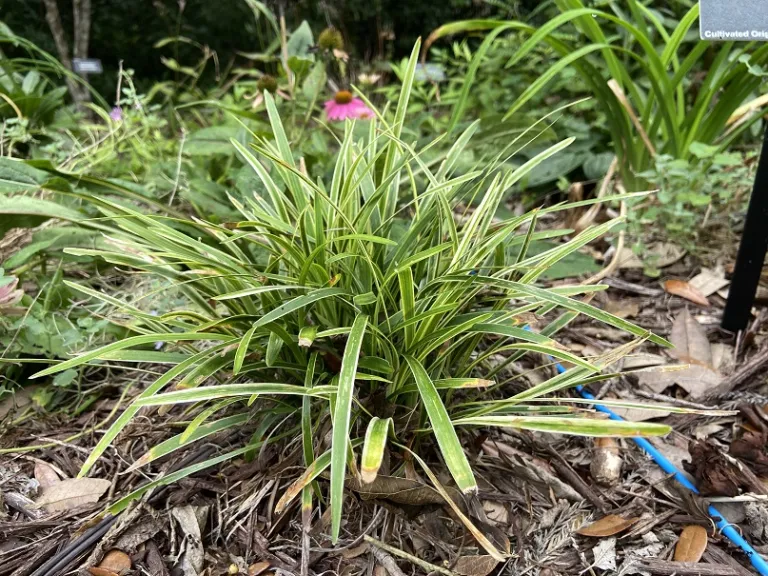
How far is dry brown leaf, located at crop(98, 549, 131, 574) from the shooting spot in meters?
0.90

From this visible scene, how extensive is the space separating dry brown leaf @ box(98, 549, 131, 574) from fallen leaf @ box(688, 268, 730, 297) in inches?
56.9

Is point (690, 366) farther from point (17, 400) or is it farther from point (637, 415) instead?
point (17, 400)

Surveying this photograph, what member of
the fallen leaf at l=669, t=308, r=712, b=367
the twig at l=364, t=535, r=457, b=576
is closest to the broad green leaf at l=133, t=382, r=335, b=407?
the twig at l=364, t=535, r=457, b=576

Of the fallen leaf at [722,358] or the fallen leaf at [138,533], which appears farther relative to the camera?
the fallen leaf at [722,358]

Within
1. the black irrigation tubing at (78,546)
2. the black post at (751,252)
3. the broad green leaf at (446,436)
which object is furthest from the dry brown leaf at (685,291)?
the black irrigation tubing at (78,546)

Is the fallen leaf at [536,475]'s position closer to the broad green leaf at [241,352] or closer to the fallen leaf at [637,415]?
the fallen leaf at [637,415]

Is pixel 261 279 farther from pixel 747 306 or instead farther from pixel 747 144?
pixel 747 144

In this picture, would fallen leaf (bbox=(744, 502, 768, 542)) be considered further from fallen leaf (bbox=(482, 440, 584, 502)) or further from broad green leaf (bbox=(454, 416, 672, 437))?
broad green leaf (bbox=(454, 416, 672, 437))

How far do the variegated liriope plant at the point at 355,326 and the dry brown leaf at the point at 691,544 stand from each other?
0.86 feet

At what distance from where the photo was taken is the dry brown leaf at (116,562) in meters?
0.90

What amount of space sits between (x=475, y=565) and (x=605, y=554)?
0.22 meters

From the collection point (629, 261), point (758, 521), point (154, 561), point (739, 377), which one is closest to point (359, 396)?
point (154, 561)

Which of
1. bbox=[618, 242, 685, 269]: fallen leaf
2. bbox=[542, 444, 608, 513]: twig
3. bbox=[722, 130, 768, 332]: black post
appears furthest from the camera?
bbox=[618, 242, 685, 269]: fallen leaf

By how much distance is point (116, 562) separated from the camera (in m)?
0.91
